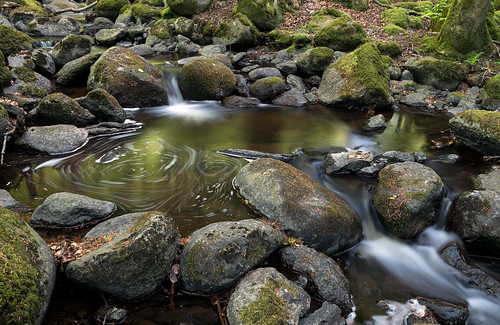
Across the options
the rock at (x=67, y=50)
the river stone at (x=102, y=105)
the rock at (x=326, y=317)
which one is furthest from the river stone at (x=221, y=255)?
the rock at (x=67, y=50)

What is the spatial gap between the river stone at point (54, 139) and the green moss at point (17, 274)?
13.5ft

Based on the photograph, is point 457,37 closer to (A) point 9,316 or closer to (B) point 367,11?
(B) point 367,11

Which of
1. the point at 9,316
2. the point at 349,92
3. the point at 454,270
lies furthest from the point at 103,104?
the point at 454,270

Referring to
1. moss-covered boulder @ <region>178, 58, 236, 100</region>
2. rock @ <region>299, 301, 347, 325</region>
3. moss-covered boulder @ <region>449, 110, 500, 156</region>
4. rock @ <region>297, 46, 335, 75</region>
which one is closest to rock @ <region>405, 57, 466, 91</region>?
rock @ <region>297, 46, 335, 75</region>

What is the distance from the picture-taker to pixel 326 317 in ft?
12.0

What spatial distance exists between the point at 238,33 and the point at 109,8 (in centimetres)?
1155

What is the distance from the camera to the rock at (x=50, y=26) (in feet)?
60.1

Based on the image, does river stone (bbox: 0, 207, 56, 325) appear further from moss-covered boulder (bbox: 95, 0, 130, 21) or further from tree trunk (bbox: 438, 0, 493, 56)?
moss-covered boulder (bbox: 95, 0, 130, 21)

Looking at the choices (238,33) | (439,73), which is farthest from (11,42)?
(439,73)

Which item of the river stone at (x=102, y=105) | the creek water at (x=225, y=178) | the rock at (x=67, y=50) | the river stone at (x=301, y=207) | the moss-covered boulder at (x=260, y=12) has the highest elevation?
the moss-covered boulder at (x=260, y=12)

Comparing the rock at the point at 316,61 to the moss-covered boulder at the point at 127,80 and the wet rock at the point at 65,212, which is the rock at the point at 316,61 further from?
the wet rock at the point at 65,212

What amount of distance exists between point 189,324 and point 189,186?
10.6 feet

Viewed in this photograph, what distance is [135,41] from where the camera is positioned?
18.4m

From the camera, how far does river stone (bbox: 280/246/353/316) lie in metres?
4.02
